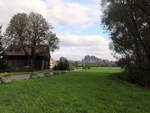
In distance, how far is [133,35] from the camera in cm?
1529

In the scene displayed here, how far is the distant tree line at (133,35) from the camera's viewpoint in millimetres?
14930

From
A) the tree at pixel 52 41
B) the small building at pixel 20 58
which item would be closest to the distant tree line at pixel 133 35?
the tree at pixel 52 41

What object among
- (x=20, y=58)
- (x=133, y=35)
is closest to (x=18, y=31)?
(x=20, y=58)

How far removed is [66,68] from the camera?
38.7 m

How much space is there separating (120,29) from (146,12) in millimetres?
2918

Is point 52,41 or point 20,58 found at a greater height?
point 52,41

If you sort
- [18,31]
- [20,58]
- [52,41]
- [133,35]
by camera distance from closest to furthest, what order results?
[133,35], [18,31], [52,41], [20,58]

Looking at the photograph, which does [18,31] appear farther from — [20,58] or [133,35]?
[133,35]

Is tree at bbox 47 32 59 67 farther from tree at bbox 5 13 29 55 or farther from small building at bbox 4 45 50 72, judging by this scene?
tree at bbox 5 13 29 55

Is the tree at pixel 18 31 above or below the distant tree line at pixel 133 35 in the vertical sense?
above

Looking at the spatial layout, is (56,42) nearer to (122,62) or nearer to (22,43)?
(22,43)

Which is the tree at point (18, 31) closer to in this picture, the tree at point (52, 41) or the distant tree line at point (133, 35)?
the tree at point (52, 41)

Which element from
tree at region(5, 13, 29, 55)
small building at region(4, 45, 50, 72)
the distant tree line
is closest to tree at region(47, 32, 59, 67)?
small building at region(4, 45, 50, 72)

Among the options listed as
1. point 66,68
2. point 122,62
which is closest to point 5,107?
point 122,62
